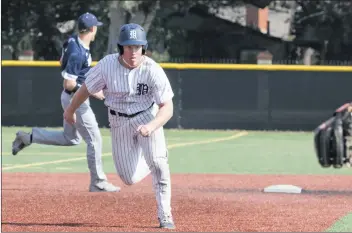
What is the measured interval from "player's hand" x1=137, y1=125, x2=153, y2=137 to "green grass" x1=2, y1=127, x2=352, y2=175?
262 inches

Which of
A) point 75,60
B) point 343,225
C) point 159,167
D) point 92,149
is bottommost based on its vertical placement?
point 343,225

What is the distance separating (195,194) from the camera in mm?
12641

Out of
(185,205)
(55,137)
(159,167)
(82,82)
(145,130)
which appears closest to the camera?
(145,130)

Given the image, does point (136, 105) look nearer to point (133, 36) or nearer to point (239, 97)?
point (133, 36)

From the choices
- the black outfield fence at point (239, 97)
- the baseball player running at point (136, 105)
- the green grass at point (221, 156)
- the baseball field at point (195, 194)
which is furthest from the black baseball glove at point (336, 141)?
the black outfield fence at point (239, 97)

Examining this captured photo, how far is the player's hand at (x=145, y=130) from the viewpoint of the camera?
926cm

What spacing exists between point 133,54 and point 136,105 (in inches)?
19.6

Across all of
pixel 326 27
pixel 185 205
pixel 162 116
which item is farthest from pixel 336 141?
pixel 326 27

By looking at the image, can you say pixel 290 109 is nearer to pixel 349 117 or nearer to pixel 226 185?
pixel 226 185

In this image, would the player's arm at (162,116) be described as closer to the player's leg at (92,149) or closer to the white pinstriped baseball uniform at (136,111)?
the white pinstriped baseball uniform at (136,111)

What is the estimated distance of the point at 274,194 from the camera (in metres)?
→ 12.7

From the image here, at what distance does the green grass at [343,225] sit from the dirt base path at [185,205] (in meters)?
0.07

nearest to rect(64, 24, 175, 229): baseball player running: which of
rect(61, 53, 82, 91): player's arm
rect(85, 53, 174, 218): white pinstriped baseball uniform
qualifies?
rect(85, 53, 174, 218): white pinstriped baseball uniform

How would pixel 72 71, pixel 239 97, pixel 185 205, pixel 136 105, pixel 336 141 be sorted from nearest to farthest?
pixel 336 141, pixel 136 105, pixel 185 205, pixel 72 71, pixel 239 97
